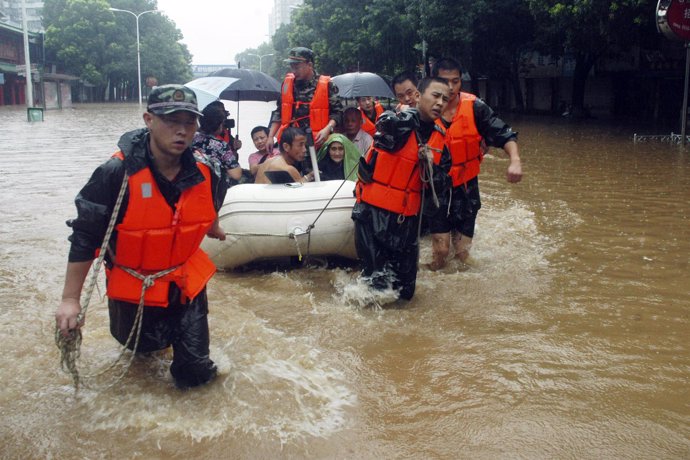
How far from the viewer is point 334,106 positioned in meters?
7.09

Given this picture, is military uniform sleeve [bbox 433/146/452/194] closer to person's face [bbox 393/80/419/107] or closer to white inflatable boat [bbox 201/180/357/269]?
white inflatable boat [bbox 201/180/357/269]

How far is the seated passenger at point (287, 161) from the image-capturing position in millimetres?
6039

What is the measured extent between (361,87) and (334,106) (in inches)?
46.9

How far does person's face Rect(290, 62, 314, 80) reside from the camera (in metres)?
7.10

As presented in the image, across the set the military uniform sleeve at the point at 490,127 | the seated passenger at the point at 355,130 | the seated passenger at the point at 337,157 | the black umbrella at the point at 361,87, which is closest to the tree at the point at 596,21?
the black umbrella at the point at 361,87

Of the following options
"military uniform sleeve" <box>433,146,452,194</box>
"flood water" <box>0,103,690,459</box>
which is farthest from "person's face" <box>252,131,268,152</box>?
"military uniform sleeve" <box>433,146,452,194</box>

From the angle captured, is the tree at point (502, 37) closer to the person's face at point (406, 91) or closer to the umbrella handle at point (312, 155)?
the person's face at point (406, 91)

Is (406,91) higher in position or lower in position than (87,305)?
higher

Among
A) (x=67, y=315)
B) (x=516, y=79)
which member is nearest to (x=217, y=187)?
(x=67, y=315)

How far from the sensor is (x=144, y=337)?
11.7 ft

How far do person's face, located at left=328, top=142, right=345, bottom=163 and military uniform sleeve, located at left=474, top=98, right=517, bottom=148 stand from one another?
150 cm

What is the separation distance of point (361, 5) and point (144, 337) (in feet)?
119

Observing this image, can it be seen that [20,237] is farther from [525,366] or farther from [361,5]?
[361,5]

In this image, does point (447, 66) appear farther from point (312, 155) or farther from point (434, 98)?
point (312, 155)
